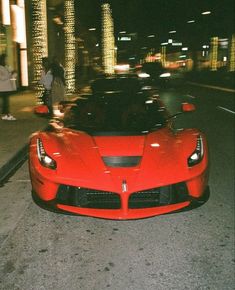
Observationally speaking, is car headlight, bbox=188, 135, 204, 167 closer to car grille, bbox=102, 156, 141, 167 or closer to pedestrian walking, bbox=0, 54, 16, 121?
car grille, bbox=102, 156, 141, 167

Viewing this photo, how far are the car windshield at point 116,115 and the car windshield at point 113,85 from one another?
2890 mm

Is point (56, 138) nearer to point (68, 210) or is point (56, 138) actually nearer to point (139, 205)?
point (68, 210)

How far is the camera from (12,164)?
7141 mm

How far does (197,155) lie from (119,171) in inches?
36.8

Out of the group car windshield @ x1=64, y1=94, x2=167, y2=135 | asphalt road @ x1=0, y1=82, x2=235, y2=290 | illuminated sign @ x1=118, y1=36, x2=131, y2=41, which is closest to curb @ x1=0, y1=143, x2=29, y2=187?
asphalt road @ x1=0, y1=82, x2=235, y2=290

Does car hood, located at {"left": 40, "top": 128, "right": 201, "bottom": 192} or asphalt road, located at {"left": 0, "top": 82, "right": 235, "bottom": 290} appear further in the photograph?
car hood, located at {"left": 40, "top": 128, "right": 201, "bottom": 192}

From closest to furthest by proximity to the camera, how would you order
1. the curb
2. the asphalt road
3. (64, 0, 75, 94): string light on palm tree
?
1. the asphalt road
2. the curb
3. (64, 0, 75, 94): string light on palm tree

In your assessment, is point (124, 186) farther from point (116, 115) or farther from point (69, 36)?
point (69, 36)

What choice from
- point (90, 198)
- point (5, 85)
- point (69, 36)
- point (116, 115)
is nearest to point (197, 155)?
point (90, 198)

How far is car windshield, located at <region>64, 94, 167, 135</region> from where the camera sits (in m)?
5.02

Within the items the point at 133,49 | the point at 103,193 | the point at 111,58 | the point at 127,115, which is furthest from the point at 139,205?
the point at 133,49

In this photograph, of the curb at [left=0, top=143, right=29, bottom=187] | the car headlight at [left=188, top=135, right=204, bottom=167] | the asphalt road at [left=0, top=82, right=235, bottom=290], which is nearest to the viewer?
the asphalt road at [left=0, top=82, right=235, bottom=290]

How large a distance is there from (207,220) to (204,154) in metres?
0.78

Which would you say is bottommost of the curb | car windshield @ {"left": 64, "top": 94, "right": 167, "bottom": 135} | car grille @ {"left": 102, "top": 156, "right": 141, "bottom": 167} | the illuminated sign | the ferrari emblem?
the curb
